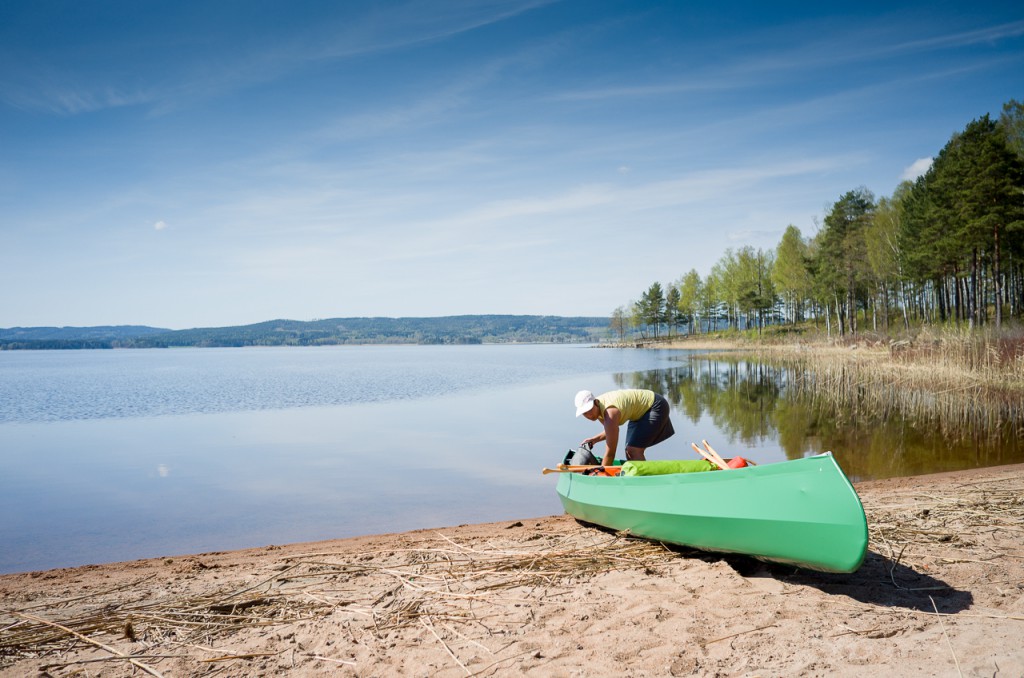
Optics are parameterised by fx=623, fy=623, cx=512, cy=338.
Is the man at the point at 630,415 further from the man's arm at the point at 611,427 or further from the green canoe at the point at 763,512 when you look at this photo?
the green canoe at the point at 763,512

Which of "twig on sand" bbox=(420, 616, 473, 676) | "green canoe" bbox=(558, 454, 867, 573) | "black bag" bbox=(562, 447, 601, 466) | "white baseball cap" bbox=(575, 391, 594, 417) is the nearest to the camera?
"twig on sand" bbox=(420, 616, 473, 676)

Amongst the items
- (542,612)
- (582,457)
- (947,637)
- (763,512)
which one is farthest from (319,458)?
(947,637)

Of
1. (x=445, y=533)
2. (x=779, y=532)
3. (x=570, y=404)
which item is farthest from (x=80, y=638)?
(x=570, y=404)

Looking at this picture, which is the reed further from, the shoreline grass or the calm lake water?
the calm lake water

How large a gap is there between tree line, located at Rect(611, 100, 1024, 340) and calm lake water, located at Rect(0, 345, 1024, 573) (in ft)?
48.8

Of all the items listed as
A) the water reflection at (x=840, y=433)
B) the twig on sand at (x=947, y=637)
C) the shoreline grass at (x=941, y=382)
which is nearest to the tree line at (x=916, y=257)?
the shoreline grass at (x=941, y=382)

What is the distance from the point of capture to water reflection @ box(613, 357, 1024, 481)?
477 inches

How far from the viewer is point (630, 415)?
27.7ft

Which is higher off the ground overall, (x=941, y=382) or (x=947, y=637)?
(x=947, y=637)

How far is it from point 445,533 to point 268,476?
618 cm

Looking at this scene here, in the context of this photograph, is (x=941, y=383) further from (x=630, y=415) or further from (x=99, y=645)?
(x=99, y=645)

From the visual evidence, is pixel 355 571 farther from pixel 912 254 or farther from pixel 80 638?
pixel 912 254

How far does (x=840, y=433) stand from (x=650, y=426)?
9097 millimetres

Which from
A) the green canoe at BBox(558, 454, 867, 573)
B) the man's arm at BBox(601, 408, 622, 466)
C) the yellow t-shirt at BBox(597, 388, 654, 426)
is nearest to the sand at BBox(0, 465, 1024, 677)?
the green canoe at BBox(558, 454, 867, 573)
